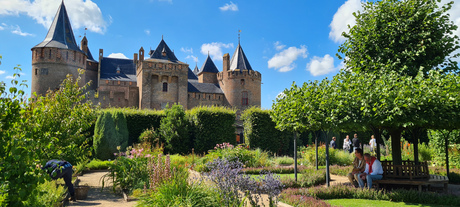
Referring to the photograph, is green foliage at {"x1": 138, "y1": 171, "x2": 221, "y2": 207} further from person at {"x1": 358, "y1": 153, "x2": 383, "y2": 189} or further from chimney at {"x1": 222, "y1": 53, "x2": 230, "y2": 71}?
chimney at {"x1": 222, "y1": 53, "x2": 230, "y2": 71}

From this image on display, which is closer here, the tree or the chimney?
the tree

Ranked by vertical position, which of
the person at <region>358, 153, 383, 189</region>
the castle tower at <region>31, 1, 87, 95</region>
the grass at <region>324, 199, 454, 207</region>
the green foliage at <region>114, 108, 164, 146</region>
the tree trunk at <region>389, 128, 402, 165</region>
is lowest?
the grass at <region>324, 199, 454, 207</region>

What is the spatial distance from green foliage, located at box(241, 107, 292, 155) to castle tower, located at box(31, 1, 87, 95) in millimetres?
24043

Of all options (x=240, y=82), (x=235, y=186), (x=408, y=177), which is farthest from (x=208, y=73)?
(x=235, y=186)

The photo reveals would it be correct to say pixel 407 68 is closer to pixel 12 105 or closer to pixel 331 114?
pixel 331 114

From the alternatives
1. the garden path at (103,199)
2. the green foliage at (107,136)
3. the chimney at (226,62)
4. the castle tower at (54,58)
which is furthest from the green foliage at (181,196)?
the chimney at (226,62)

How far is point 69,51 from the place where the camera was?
32.9 meters

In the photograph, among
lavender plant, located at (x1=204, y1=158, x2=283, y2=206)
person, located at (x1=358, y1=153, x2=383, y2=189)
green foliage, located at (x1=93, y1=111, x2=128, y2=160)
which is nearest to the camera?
lavender plant, located at (x1=204, y1=158, x2=283, y2=206)

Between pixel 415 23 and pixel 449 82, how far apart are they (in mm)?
2321

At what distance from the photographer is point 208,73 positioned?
152 ft

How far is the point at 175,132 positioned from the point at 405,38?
10.7 metres

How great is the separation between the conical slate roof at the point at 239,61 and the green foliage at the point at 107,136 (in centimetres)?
2709

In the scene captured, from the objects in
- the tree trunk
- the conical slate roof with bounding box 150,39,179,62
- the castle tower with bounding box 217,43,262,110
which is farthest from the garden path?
the conical slate roof with bounding box 150,39,179,62

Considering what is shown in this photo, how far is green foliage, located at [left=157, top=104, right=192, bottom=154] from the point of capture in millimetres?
15102
